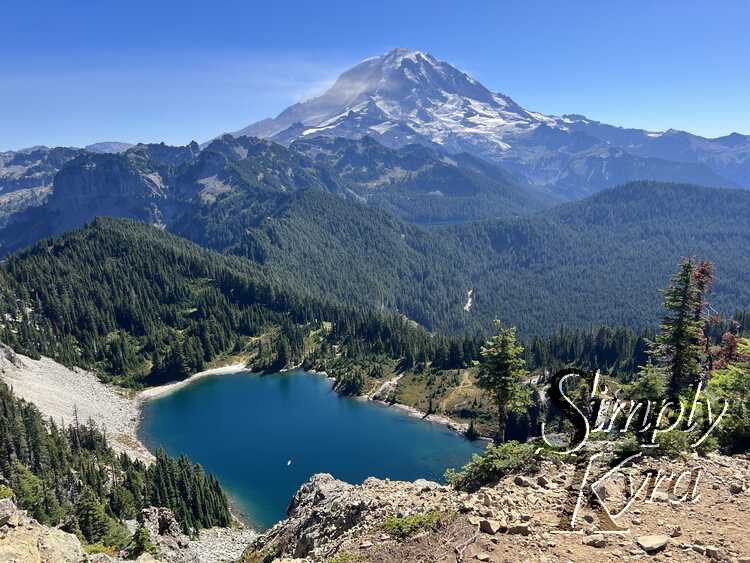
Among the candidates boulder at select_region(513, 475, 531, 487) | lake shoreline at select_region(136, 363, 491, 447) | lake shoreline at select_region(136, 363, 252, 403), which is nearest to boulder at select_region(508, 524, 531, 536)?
boulder at select_region(513, 475, 531, 487)

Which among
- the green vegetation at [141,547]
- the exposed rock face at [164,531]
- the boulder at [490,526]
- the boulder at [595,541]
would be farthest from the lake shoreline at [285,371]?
the boulder at [595,541]

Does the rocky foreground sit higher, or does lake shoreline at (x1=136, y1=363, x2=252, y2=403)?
the rocky foreground

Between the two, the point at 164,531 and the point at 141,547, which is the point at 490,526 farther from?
the point at 164,531

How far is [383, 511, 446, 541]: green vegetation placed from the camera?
2081cm

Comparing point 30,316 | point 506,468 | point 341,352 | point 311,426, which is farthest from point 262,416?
point 506,468

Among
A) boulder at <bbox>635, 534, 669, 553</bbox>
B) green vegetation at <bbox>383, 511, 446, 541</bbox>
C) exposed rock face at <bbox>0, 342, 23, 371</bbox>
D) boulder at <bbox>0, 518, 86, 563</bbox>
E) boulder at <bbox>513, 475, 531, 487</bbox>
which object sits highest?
boulder at <bbox>635, 534, 669, 553</bbox>

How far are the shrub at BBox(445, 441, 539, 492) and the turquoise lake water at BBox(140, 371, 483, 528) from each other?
6952 centimetres

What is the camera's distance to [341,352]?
7347 inches

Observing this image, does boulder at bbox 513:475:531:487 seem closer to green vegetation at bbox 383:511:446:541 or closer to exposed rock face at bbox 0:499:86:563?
green vegetation at bbox 383:511:446:541

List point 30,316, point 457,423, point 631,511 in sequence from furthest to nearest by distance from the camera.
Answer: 1. point 30,316
2. point 457,423
3. point 631,511

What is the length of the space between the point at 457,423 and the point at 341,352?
69.3 metres

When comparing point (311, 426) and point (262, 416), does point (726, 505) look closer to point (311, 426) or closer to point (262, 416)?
point (311, 426)

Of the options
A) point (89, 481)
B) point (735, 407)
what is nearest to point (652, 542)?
point (735, 407)

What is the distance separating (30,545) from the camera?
23594 mm
